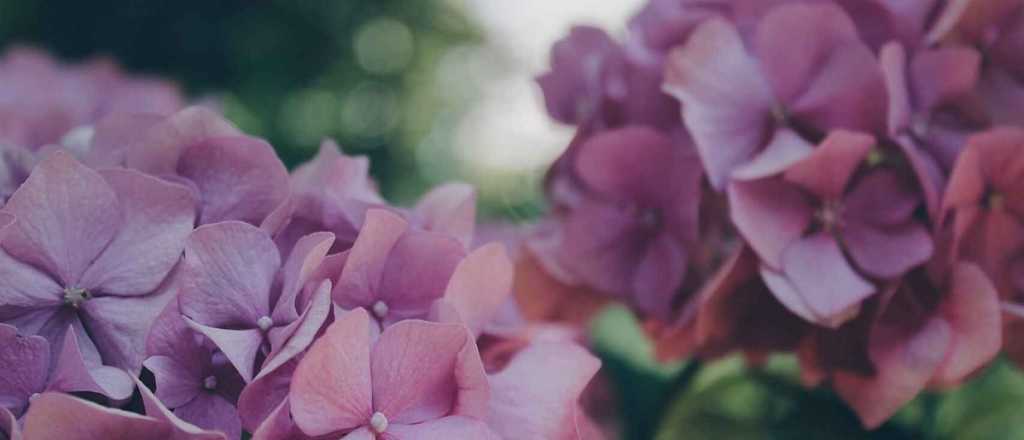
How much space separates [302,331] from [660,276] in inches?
11.9

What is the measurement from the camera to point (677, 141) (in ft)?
2.11

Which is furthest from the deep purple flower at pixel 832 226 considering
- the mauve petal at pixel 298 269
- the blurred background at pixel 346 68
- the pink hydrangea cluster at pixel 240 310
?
the blurred background at pixel 346 68

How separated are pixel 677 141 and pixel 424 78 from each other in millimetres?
1459

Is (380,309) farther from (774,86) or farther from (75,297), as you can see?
(774,86)

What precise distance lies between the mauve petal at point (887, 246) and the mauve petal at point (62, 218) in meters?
0.39

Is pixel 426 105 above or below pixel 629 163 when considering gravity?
below

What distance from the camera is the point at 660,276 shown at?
0.64 metres

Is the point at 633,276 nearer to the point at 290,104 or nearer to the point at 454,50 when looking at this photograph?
the point at 290,104

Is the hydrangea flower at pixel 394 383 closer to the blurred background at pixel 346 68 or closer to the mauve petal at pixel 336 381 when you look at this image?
the mauve petal at pixel 336 381

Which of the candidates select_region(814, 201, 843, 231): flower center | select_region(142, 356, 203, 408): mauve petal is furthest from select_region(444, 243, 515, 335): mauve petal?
select_region(814, 201, 843, 231): flower center

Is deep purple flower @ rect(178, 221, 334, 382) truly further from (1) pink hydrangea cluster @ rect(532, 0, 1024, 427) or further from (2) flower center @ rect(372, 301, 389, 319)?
(1) pink hydrangea cluster @ rect(532, 0, 1024, 427)

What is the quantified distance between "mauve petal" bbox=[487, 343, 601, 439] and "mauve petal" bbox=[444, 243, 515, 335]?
0.02 metres

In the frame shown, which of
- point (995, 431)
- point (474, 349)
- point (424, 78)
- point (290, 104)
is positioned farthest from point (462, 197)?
point (424, 78)

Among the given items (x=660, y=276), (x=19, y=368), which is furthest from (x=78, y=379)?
(x=660, y=276)
